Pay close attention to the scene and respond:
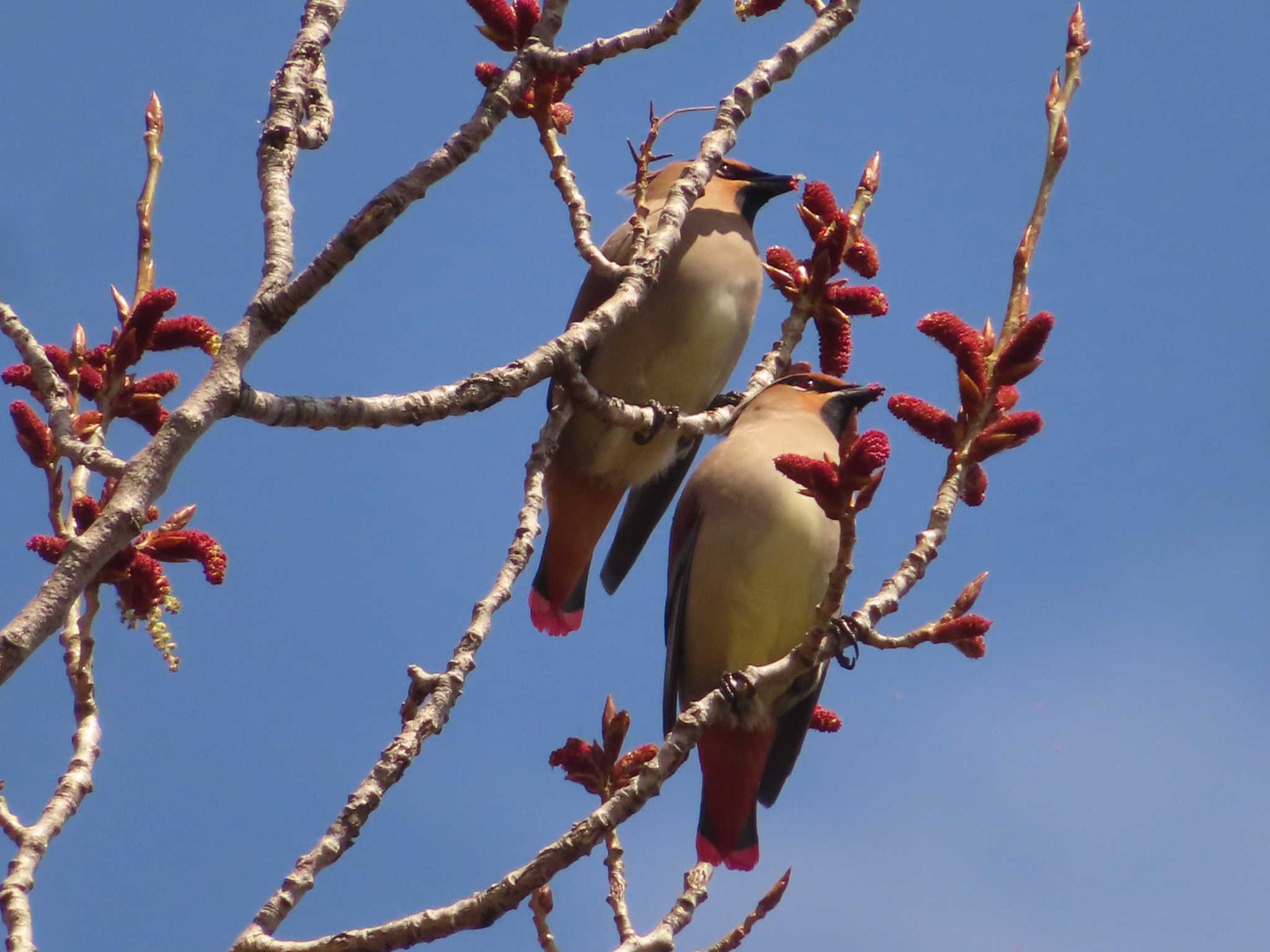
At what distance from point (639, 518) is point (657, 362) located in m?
0.80

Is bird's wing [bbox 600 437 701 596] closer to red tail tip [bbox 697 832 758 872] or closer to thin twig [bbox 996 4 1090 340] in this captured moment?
red tail tip [bbox 697 832 758 872]

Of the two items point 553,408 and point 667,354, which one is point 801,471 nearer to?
point 553,408

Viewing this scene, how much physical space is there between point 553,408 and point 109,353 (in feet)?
3.80

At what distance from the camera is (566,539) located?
16.7ft

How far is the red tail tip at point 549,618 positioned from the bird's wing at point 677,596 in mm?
451

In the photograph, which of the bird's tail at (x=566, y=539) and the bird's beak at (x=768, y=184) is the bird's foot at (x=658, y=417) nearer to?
the bird's tail at (x=566, y=539)

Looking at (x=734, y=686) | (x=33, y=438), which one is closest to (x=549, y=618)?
(x=734, y=686)

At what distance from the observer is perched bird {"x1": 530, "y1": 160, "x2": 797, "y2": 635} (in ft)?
15.8

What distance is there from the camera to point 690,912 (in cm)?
320

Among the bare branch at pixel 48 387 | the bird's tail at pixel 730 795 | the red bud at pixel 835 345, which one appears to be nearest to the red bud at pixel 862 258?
the red bud at pixel 835 345

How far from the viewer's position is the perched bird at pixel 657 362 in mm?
4824

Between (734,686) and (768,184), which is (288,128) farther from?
(768,184)

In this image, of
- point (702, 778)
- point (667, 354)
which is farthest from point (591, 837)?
point (667, 354)

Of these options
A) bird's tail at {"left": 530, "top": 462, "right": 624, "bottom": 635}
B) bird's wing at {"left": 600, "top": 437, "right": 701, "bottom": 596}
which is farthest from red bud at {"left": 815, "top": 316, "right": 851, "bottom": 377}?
bird's wing at {"left": 600, "top": 437, "right": 701, "bottom": 596}
